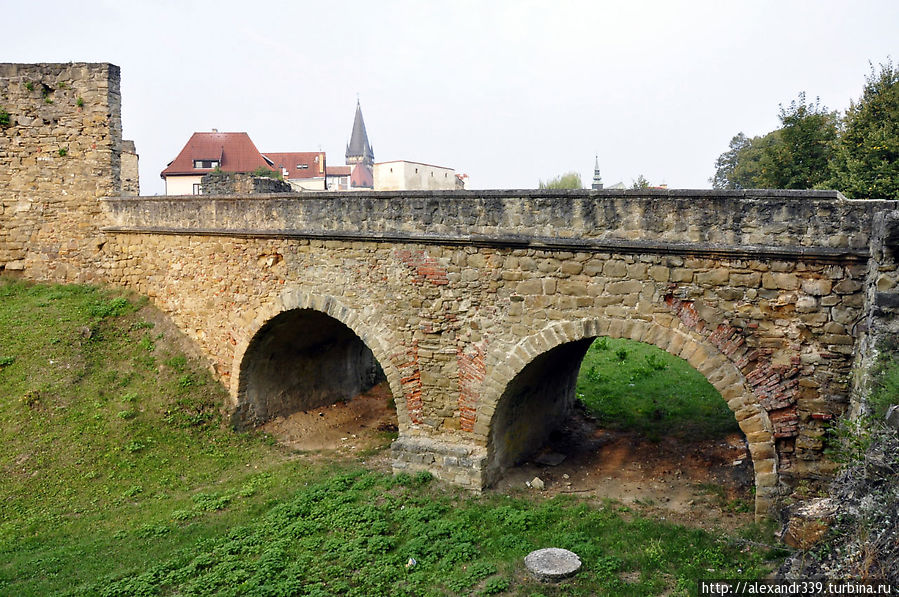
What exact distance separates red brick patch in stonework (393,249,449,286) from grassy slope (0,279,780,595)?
2.86 metres

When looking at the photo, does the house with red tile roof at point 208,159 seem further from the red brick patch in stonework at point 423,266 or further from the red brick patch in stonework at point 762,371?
the red brick patch in stonework at point 762,371

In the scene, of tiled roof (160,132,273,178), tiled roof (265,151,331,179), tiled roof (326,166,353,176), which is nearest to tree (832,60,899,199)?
tiled roof (160,132,273,178)

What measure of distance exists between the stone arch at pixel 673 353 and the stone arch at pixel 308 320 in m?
1.49

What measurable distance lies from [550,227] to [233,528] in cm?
556

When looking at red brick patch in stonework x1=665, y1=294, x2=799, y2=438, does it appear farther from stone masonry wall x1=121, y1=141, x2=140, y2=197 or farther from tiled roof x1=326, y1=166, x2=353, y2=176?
tiled roof x1=326, y1=166, x2=353, y2=176

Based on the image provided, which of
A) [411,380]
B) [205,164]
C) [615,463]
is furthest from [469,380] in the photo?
[205,164]

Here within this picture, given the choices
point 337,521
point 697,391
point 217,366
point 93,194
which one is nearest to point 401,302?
point 337,521

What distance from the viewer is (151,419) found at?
1079cm

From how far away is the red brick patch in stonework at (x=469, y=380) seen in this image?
28.5 feet

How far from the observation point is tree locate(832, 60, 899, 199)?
1659 centimetres

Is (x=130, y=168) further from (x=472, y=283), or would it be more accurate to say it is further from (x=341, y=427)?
(x=472, y=283)

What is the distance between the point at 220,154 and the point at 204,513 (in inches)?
1244

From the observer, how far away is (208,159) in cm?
3638

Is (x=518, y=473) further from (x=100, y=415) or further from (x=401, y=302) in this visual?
(x=100, y=415)
